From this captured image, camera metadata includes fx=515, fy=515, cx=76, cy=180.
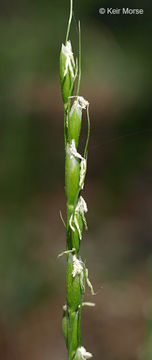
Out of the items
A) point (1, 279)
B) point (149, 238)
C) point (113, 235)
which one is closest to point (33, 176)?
point (113, 235)

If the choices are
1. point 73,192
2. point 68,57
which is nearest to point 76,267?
point 73,192

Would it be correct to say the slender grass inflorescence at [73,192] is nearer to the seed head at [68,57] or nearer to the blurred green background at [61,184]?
the seed head at [68,57]

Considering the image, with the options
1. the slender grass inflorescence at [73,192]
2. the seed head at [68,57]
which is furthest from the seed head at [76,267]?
the seed head at [68,57]

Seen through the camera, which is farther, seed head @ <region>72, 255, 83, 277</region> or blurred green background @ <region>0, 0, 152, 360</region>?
blurred green background @ <region>0, 0, 152, 360</region>

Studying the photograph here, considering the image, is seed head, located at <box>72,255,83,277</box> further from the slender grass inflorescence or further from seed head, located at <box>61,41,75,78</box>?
seed head, located at <box>61,41,75,78</box>

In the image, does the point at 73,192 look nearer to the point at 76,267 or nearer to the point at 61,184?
the point at 76,267

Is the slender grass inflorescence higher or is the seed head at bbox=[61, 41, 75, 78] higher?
the seed head at bbox=[61, 41, 75, 78]

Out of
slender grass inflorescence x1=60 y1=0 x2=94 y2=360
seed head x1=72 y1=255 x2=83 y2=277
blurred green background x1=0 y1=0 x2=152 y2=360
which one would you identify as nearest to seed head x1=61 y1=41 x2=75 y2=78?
slender grass inflorescence x1=60 y1=0 x2=94 y2=360
